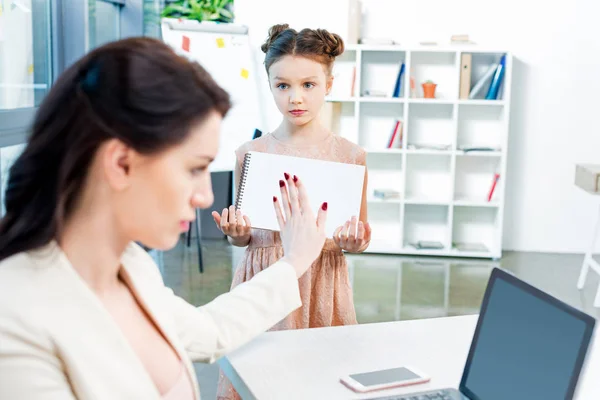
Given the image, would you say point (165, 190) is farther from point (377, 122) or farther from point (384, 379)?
point (377, 122)

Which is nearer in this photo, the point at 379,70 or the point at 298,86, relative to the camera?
the point at 298,86

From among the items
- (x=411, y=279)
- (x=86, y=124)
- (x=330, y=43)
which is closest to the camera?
(x=86, y=124)

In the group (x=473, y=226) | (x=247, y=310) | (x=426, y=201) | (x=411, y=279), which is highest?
(x=247, y=310)

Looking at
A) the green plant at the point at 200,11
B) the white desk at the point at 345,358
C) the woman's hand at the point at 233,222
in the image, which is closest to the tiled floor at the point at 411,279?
the green plant at the point at 200,11

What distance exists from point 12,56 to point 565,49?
404cm

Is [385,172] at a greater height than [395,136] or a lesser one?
lesser

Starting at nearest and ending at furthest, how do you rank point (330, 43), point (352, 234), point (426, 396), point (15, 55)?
point (426, 396) < point (352, 234) < point (330, 43) < point (15, 55)

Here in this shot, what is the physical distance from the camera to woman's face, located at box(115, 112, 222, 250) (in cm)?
91

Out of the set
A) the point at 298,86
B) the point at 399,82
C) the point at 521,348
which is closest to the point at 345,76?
the point at 399,82

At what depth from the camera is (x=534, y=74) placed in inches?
223

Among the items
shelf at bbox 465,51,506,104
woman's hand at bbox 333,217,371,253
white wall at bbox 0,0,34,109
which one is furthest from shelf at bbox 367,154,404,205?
woman's hand at bbox 333,217,371,253

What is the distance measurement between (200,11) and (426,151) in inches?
80.5

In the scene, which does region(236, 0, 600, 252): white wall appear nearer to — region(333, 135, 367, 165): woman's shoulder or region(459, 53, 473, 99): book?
region(459, 53, 473, 99): book

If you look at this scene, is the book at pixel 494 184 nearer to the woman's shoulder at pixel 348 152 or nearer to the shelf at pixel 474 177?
the shelf at pixel 474 177
